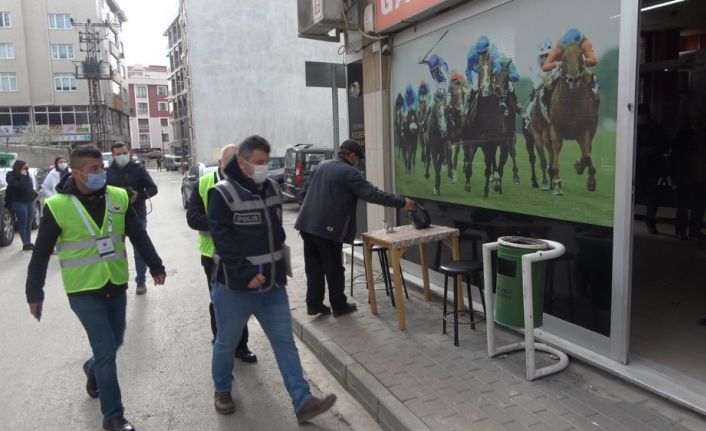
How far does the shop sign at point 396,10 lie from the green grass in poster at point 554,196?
1.56m

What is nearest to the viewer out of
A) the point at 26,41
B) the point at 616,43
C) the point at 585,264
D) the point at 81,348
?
the point at 616,43

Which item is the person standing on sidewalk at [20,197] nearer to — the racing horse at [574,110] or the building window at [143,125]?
the racing horse at [574,110]

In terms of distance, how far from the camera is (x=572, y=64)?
13.2ft

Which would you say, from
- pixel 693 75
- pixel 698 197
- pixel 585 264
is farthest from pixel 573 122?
pixel 693 75

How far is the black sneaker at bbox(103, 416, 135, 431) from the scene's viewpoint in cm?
359

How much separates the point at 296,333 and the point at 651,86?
8334 mm

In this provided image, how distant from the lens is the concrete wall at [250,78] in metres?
37.3

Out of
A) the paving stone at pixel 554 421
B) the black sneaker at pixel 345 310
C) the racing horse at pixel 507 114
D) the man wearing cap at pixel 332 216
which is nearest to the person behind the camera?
the paving stone at pixel 554 421

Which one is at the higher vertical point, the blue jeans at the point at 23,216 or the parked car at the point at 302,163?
the parked car at the point at 302,163

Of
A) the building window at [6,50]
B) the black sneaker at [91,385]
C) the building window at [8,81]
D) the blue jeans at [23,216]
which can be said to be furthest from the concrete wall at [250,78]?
the black sneaker at [91,385]

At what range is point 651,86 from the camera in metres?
10.0

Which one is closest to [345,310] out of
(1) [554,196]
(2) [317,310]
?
(2) [317,310]

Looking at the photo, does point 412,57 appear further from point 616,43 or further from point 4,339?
point 4,339

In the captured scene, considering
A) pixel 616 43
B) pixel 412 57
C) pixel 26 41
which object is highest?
pixel 26 41
